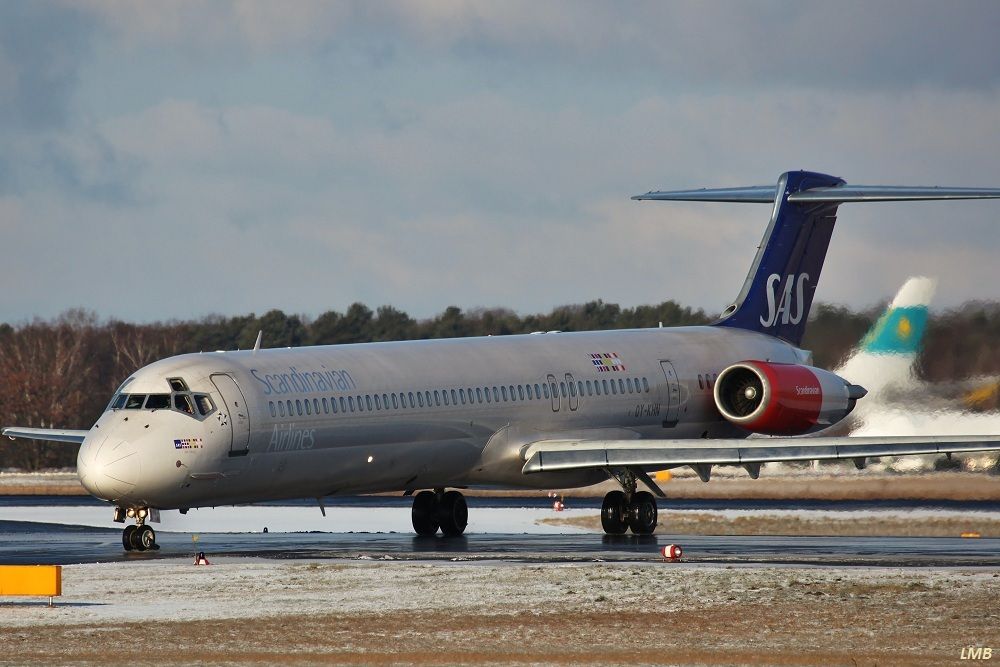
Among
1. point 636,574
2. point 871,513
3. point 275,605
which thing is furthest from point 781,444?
point 275,605

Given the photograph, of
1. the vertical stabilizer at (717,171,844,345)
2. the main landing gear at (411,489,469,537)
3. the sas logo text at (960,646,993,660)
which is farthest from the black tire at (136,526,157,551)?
the vertical stabilizer at (717,171,844,345)

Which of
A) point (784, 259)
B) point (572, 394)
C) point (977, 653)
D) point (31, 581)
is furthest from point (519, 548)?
point (784, 259)

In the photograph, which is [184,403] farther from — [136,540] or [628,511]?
[628,511]

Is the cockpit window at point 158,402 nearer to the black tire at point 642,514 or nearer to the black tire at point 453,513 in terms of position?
the black tire at point 453,513

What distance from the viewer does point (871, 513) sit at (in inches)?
1556

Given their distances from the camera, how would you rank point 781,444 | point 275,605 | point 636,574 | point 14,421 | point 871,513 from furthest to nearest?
point 14,421, point 871,513, point 781,444, point 636,574, point 275,605

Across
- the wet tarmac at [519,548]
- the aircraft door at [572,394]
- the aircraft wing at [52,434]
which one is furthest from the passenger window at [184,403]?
the aircraft door at [572,394]

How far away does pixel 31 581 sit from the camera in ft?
73.4

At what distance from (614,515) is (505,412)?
295 centimetres

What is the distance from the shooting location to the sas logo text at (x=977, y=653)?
17594mm

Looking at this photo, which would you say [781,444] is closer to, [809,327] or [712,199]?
[712,199]

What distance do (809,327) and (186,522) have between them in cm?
1737

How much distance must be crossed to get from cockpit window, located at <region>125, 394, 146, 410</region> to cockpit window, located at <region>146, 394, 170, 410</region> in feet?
0.41

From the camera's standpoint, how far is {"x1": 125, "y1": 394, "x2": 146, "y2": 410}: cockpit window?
31.3 m
